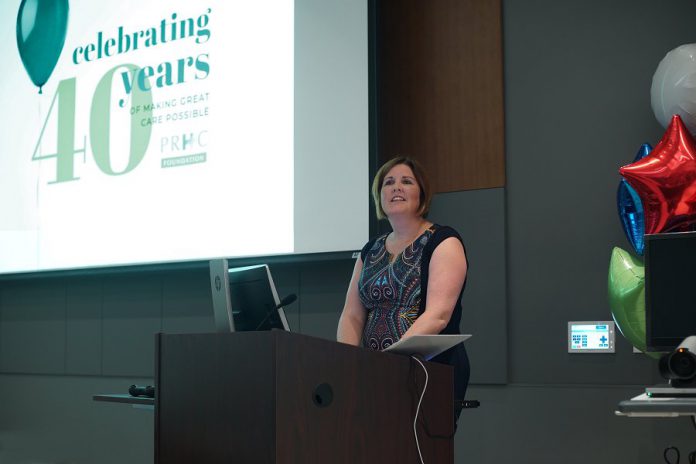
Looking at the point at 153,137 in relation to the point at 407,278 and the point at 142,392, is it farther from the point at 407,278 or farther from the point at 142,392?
the point at 407,278

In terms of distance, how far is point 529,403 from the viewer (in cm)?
363

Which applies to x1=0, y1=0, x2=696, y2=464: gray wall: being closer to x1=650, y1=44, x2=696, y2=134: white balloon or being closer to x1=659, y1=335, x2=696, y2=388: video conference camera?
x1=650, y1=44, x2=696, y2=134: white balloon

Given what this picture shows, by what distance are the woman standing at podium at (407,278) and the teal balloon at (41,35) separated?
3.12 meters

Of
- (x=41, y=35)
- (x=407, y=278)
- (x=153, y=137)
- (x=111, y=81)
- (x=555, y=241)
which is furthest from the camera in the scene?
(x=41, y=35)

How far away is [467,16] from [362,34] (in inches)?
20.1

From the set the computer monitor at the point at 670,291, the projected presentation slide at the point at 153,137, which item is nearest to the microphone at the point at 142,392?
the projected presentation slide at the point at 153,137

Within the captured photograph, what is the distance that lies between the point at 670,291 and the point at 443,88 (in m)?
2.11

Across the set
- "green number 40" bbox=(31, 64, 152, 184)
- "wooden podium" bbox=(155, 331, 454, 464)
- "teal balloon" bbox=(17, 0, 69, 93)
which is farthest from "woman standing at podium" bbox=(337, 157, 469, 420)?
"teal balloon" bbox=(17, 0, 69, 93)

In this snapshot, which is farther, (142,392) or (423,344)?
(142,392)

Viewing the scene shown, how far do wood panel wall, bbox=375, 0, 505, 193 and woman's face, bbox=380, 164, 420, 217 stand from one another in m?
1.15

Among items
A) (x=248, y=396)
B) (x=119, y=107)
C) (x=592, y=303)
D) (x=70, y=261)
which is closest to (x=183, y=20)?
(x=119, y=107)

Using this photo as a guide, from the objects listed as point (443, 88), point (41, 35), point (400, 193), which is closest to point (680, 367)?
point (400, 193)

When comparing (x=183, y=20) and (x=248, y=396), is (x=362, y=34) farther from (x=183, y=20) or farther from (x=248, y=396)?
(x=248, y=396)

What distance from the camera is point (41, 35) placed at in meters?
5.22
